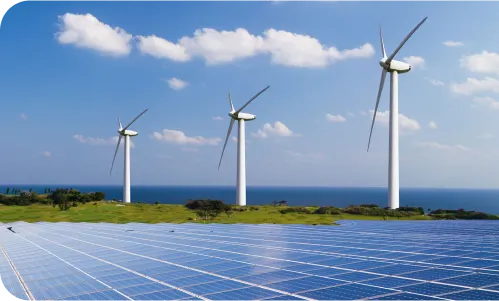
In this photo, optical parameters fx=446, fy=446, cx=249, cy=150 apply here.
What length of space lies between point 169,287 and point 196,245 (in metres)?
12.2

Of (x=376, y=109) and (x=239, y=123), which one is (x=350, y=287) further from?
(x=239, y=123)

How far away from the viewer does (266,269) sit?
2038cm

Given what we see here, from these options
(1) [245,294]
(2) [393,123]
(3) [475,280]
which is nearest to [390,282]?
(3) [475,280]

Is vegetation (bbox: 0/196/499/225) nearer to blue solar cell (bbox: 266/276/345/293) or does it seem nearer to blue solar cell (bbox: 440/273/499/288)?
blue solar cell (bbox: 266/276/345/293)

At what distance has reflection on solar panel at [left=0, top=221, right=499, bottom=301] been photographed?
639 inches

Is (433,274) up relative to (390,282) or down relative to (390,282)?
up

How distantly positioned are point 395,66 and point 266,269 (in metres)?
74.9

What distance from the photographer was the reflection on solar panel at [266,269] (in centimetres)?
1623

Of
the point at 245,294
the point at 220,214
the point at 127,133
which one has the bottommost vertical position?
the point at 220,214

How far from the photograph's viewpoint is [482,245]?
25.2 metres

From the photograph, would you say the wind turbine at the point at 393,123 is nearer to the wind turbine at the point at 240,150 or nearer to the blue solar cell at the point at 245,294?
the wind turbine at the point at 240,150

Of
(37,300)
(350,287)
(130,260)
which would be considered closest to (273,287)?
(350,287)

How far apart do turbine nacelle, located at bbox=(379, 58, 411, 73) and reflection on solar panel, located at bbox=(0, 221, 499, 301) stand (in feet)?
196

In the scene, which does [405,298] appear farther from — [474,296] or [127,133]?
[127,133]
